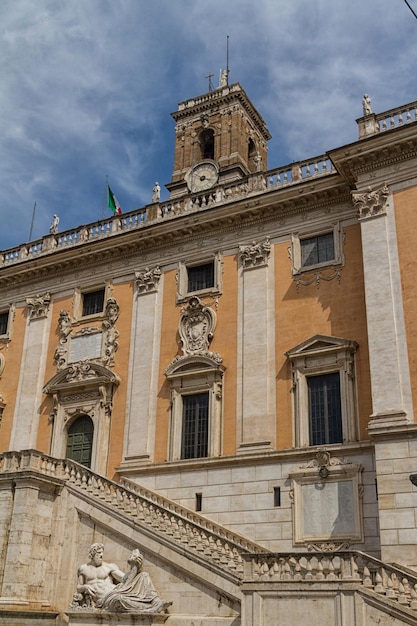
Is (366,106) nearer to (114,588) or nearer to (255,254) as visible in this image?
(255,254)

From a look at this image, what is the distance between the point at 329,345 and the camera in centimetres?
1952

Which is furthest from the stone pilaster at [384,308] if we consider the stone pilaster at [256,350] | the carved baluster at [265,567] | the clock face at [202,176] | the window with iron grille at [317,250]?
the clock face at [202,176]

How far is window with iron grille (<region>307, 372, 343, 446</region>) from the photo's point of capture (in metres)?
18.9

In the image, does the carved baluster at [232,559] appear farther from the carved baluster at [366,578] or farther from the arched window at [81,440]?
the arched window at [81,440]

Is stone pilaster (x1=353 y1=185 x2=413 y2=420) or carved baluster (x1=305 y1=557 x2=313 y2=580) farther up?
stone pilaster (x1=353 y1=185 x2=413 y2=420)

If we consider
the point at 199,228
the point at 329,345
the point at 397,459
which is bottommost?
the point at 397,459

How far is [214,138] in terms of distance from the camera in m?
34.6

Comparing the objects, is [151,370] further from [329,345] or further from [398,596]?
[398,596]

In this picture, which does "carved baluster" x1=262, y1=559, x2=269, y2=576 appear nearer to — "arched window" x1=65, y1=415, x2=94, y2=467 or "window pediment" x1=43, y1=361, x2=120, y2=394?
"arched window" x1=65, y1=415, x2=94, y2=467

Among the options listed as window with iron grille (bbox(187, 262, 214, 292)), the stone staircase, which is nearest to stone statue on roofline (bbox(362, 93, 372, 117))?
window with iron grille (bbox(187, 262, 214, 292))

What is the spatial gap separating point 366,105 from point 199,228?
668cm

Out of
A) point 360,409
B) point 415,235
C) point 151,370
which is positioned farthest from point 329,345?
point 151,370

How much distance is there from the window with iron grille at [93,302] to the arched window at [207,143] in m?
12.7

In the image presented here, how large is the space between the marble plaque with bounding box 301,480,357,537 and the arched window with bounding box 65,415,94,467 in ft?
25.9
